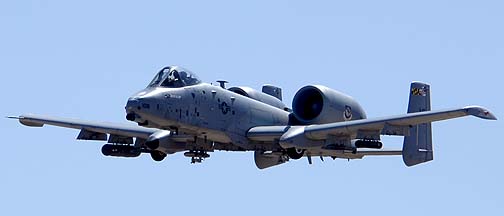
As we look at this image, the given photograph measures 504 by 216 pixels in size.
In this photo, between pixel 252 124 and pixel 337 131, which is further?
pixel 252 124

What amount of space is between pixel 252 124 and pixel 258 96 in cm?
194

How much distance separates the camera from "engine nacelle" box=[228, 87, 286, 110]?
58500mm

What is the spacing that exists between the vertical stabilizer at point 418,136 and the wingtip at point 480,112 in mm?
8254

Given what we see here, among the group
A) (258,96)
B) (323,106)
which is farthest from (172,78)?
(323,106)

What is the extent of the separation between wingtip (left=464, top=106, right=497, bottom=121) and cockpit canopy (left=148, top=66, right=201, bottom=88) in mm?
10734

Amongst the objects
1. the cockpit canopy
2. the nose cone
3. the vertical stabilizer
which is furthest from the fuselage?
the vertical stabilizer

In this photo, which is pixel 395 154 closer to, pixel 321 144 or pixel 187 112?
pixel 321 144

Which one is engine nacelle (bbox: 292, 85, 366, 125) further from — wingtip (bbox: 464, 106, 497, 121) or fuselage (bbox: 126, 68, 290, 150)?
wingtip (bbox: 464, 106, 497, 121)

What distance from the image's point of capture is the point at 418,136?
59.1 meters

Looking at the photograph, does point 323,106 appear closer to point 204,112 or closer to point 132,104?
point 204,112

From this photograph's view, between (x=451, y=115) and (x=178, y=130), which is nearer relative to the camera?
(x=451, y=115)

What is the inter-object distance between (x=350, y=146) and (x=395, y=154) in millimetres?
2809

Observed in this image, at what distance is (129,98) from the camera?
53.9m

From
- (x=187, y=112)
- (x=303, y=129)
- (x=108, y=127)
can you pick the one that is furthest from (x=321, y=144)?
(x=108, y=127)
